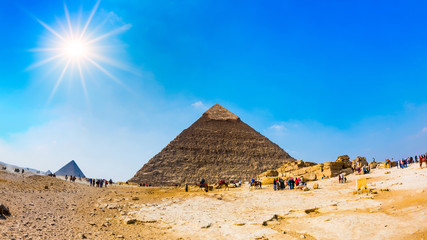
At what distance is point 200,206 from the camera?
14.3 meters

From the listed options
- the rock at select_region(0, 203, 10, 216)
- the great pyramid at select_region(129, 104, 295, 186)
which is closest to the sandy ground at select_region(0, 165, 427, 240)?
the rock at select_region(0, 203, 10, 216)

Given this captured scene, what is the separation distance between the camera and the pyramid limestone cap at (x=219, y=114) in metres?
134

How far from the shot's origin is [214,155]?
4323 inches

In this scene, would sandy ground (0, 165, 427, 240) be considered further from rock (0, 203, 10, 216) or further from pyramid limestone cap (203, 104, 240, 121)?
pyramid limestone cap (203, 104, 240, 121)

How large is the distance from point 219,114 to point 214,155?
1290 inches

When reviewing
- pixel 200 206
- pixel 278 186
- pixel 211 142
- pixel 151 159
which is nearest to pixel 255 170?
pixel 211 142

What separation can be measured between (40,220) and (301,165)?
113 ft

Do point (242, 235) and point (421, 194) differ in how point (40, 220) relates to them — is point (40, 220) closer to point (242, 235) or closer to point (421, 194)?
point (242, 235)

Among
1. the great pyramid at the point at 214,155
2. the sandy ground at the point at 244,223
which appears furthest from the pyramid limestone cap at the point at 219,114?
the sandy ground at the point at 244,223

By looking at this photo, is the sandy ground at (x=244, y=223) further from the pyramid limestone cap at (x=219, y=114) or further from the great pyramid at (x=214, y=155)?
the pyramid limestone cap at (x=219, y=114)

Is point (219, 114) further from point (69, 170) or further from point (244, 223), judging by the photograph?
point (244, 223)

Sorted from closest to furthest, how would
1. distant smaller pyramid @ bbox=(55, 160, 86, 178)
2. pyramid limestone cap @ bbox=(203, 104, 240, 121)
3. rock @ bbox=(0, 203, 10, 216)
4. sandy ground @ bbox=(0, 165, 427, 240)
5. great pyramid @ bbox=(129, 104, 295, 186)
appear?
sandy ground @ bbox=(0, 165, 427, 240) < rock @ bbox=(0, 203, 10, 216) < great pyramid @ bbox=(129, 104, 295, 186) < distant smaller pyramid @ bbox=(55, 160, 86, 178) < pyramid limestone cap @ bbox=(203, 104, 240, 121)

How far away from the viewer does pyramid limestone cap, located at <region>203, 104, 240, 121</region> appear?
439 feet

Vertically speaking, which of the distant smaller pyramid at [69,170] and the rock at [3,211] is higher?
the rock at [3,211]
